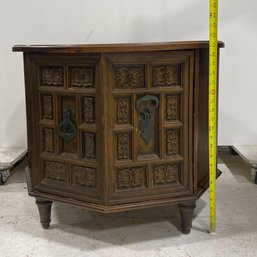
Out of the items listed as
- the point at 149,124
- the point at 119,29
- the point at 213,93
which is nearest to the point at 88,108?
the point at 149,124

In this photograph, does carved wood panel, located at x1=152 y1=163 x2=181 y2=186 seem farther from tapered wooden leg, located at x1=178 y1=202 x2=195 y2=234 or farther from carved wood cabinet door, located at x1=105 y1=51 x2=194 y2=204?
tapered wooden leg, located at x1=178 y1=202 x2=195 y2=234

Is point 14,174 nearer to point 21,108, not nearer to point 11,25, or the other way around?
point 21,108

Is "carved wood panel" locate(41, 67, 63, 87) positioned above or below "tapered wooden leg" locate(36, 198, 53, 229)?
above

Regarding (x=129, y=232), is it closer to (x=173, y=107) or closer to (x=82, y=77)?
(x=173, y=107)

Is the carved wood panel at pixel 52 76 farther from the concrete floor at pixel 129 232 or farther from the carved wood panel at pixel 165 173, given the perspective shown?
the concrete floor at pixel 129 232

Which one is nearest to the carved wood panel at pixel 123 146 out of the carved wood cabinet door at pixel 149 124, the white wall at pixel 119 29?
the carved wood cabinet door at pixel 149 124

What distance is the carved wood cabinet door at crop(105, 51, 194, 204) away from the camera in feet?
4.52

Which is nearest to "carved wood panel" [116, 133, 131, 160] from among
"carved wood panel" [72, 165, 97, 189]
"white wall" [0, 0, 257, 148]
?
"carved wood panel" [72, 165, 97, 189]

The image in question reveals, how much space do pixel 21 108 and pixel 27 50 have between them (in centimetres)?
94

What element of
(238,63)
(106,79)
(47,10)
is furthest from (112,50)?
(238,63)

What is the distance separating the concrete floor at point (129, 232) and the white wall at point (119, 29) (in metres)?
0.64

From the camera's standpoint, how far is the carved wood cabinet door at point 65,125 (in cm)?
140

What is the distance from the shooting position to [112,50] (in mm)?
1312

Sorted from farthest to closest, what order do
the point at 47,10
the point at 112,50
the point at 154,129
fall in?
the point at 47,10 → the point at 154,129 → the point at 112,50
